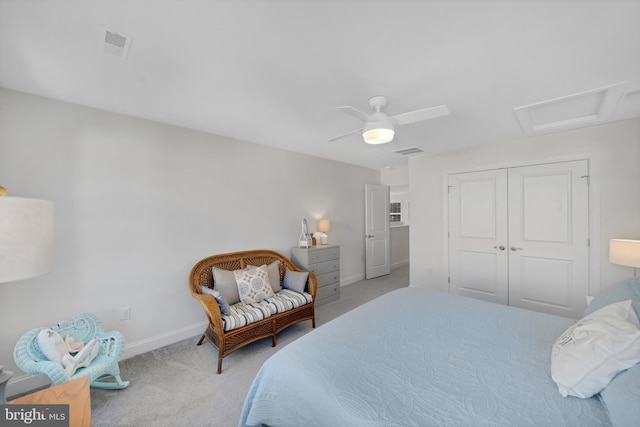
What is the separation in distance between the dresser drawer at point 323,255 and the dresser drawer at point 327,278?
23 centimetres

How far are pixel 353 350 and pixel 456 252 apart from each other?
3349 millimetres

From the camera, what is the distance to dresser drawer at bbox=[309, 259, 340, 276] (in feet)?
12.9

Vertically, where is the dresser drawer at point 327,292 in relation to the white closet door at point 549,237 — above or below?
below

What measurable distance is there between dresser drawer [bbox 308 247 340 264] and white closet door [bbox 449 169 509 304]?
1.89 meters

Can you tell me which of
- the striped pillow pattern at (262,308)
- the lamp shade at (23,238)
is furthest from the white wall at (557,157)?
the lamp shade at (23,238)

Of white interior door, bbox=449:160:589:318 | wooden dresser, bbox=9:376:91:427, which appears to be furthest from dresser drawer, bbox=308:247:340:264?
wooden dresser, bbox=9:376:91:427

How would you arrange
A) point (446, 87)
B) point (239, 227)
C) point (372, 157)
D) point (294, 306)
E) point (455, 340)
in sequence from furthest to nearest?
point (372, 157), point (239, 227), point (294, 306), point (446, 87), point (455, 340)

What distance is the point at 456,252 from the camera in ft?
13.6

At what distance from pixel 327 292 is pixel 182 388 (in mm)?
2335

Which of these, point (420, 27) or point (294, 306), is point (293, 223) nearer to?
point (294, 306)

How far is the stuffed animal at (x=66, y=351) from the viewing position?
73.2 inches

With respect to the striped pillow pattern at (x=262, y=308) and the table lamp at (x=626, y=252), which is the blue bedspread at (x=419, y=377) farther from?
the table lamp at (x=626, y=252)

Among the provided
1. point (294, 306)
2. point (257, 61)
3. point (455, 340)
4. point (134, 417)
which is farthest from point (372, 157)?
point (134, 417)

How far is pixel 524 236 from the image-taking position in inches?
140
